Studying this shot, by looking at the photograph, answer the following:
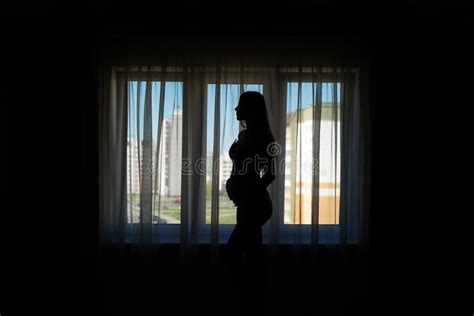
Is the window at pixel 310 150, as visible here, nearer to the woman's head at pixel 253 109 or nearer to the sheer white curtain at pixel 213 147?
the sheer white curtain at pixel 213 147

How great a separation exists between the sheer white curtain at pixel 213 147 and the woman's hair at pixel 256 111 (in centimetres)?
49

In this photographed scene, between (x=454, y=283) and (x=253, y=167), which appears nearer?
(x=253, y=167)

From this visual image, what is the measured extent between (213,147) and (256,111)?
0.58m

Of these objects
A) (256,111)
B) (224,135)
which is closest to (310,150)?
(224,135)

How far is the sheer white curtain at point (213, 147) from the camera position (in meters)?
2.09

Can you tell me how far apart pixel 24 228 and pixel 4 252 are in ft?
0.64

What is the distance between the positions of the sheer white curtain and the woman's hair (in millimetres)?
491

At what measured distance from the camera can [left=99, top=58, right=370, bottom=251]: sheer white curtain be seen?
6.87 feet

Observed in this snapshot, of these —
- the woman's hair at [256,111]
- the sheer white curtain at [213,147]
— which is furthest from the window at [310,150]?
the woman's hair at [256,111]

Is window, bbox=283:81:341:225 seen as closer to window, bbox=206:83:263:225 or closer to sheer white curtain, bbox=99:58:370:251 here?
sheer white curtain, bbox=99:58:370:251

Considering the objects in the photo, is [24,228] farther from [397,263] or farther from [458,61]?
[458,61]

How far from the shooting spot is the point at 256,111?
1.61 meters

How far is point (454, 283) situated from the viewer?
2107mm

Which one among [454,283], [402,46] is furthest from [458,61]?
[454,283]
